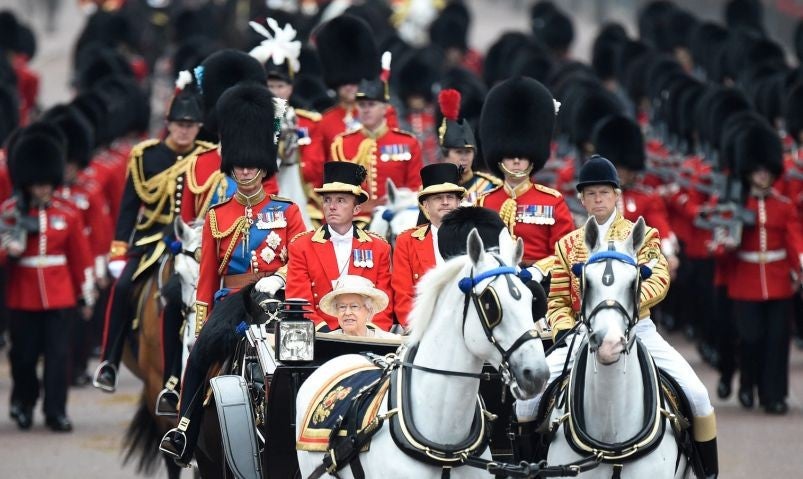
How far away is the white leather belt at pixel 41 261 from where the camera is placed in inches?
558

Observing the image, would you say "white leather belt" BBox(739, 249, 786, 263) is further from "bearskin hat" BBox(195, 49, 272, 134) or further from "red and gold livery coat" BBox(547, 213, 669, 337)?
"red and gold livery coat" BBox(547, 213, 669, 337)

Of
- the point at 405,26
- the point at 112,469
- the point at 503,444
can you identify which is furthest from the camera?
the point at 405,26

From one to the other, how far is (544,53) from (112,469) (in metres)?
14.7

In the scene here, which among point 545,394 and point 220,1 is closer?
point 545,394

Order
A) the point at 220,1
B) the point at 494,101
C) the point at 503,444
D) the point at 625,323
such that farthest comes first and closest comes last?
the point at 220,1 < the point at 494,101 < the point at 503,444 < the point at 625,323

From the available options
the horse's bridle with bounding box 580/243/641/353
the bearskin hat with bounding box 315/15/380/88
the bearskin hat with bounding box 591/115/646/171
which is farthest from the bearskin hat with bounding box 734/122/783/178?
the horse's bridle with bounding box 580/243/641/353

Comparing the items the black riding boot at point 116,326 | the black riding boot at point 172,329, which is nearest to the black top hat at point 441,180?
the black riding boot at point 172,329

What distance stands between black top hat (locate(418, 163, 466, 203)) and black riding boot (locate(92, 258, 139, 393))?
3.10m

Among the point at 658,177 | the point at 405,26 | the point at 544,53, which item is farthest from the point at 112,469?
the point at 405,26

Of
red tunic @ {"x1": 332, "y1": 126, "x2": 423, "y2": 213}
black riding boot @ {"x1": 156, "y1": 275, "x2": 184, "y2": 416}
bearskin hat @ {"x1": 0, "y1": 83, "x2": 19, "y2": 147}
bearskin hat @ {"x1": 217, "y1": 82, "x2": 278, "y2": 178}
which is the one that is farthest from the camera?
bearskin hat @ {"x1": 0, "y1": 83, "x2": 19, "y2": 147}

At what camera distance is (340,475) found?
8023 mm

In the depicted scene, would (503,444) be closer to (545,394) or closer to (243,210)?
(545,394)

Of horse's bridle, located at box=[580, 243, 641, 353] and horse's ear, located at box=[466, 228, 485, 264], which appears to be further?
horse's bridle, located at box=[580, 243, 641, 353]

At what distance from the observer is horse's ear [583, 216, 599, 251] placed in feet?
27.5
